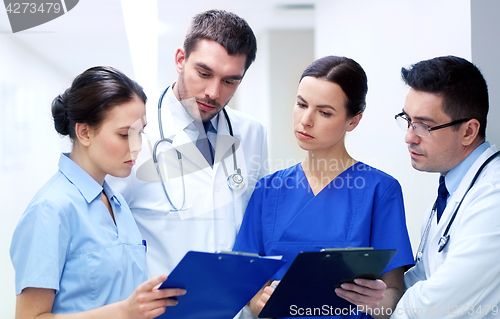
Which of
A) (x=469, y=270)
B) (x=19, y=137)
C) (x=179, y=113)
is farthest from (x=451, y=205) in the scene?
(x=19, y=137)

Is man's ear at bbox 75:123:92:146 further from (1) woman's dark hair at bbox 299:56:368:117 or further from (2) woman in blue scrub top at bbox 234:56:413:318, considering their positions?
(1) woman's dark hair at bbox 299:56:368:117

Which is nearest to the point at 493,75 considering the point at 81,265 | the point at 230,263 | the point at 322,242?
the point at 322,242

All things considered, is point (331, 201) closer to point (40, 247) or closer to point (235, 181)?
point (235, 181)

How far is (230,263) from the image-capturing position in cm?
83

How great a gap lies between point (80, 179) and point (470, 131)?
1.16 metres

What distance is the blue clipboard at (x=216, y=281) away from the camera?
2.65 ft

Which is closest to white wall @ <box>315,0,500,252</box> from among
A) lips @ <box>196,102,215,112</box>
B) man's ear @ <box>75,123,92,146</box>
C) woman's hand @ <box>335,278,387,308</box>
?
woman's hand @ <box>335,278,387,308</box>

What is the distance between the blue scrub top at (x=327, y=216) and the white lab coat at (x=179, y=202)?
8cm

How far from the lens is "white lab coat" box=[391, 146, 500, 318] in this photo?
1.04m

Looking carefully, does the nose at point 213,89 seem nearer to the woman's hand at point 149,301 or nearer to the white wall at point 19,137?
the woman's hand at point 149,301

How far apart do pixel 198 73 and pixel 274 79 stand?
2.29 metres

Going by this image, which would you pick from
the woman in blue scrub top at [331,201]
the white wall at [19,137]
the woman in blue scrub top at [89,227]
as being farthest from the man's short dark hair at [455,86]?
the white wall at [19,137]

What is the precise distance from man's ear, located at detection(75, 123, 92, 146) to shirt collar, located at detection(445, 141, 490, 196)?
1.09 meters

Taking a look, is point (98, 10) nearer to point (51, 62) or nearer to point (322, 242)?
point (51, 62)
